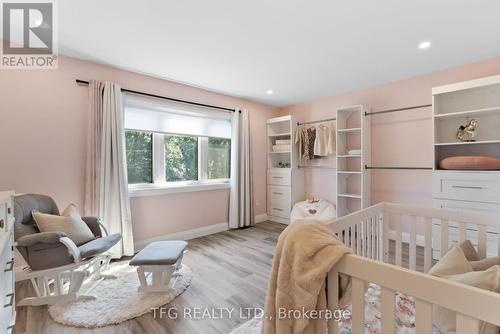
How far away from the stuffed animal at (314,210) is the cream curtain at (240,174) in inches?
32.9

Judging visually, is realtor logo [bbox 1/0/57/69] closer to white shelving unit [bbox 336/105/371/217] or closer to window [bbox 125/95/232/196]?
window [bbox 125/95/232/196]

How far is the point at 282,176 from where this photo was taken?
13.8 ft

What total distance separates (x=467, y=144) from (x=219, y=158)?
→ 130 inches

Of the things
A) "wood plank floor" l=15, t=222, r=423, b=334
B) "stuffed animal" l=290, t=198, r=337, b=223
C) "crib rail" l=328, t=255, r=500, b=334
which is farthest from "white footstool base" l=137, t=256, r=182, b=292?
"stuffed animal" l=290, t=198, r=337, b=223

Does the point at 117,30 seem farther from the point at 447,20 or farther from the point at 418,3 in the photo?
the point at 447,20

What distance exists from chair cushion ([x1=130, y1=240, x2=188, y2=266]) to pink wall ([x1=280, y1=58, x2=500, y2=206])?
2.93 metres

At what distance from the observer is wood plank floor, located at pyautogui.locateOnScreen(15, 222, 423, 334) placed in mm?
1582

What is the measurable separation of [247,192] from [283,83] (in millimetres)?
1866

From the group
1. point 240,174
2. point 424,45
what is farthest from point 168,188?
point 424,45

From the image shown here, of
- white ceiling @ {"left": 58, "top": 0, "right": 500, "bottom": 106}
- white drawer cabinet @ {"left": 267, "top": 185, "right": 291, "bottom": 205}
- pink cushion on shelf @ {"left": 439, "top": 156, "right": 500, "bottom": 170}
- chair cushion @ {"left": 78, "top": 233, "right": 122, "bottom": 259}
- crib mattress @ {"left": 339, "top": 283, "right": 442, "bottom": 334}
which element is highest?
white ceiling @ {"left": 58, "top": 0, "right": 500, "bottom": 106}

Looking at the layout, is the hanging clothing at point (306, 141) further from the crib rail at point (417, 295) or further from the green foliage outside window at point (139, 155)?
the crib rail at point (417, 295)

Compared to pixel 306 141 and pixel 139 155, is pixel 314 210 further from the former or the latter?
pixel 139 155

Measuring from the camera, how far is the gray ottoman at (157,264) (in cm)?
185

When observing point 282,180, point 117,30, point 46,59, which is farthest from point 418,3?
A: point 46,59
